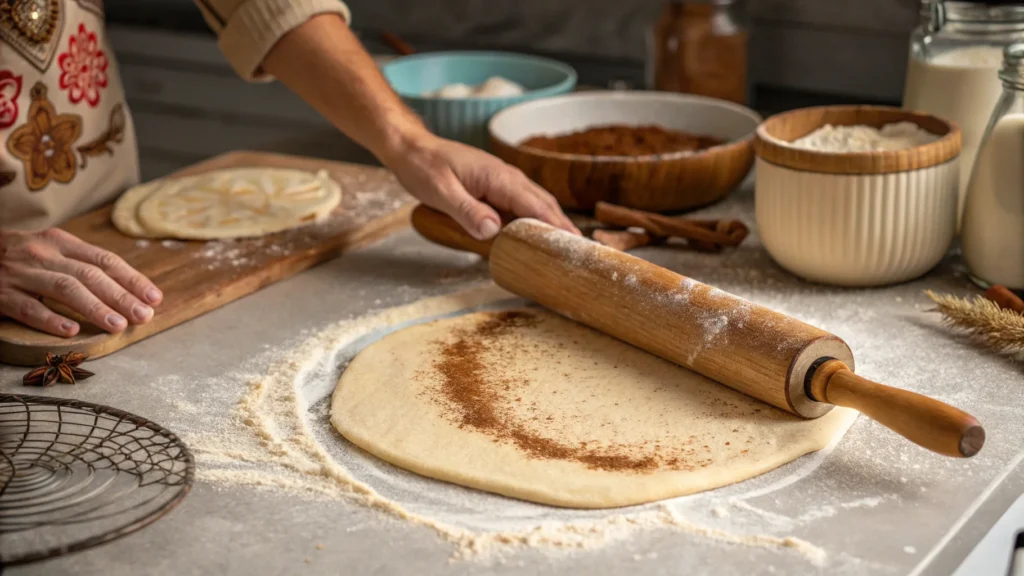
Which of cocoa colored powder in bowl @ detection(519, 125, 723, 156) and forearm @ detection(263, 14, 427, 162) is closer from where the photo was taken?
forearm @ detection(263, 14, 427, 162)

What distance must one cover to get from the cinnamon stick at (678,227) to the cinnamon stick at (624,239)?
0.04ft

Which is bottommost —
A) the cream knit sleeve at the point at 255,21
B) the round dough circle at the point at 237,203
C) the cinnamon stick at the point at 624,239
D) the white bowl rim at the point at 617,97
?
the cinnamon stick at the point at 624,239

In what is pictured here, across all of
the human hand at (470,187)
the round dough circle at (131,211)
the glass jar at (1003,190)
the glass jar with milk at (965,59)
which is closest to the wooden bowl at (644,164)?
the human hand at (470,187)

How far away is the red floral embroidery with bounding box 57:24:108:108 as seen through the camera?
5.06 feet

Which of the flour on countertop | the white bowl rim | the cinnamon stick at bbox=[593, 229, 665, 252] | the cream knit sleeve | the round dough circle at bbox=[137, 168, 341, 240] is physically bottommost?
the cinnamon stick at bbox=[593, 229, 665, 252]

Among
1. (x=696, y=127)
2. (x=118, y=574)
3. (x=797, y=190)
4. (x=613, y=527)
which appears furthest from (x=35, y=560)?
(x=696, y=127)

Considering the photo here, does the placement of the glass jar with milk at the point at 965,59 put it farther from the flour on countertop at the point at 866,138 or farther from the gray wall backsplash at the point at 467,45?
the gray wall backsplash at the point at 467,45

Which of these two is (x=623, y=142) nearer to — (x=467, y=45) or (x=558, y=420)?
(x=558, y=420)

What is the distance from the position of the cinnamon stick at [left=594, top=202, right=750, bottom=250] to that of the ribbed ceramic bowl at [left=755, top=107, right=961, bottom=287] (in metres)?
0.11

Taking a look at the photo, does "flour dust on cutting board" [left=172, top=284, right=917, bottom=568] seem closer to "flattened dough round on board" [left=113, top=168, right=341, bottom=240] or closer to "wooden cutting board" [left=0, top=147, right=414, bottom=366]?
"wooden cutting board" [left=0, top=147, right=414, bottom=366]

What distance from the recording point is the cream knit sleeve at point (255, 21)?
5.14ft

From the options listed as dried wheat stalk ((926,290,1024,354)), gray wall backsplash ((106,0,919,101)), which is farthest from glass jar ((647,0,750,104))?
dried wheat stalk ((926,290,1024,354))

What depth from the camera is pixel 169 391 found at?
3.71 feet

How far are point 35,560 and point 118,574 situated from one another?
2.5 inches
